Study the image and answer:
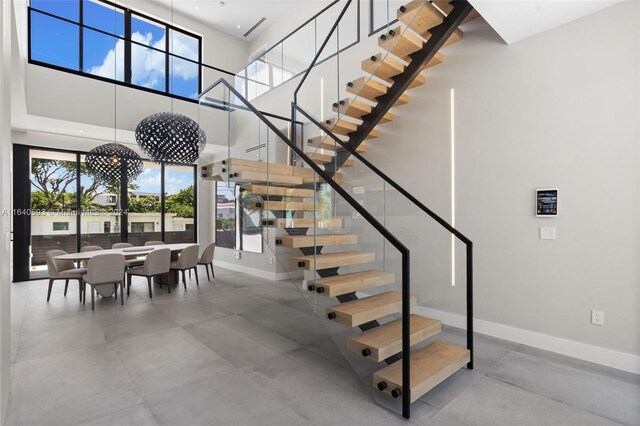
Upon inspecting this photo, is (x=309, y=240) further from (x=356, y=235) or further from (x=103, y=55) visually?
(x=103, y=55)

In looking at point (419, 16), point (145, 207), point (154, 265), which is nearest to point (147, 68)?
point (145, 207)

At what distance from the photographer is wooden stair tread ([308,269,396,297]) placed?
2.89 metres

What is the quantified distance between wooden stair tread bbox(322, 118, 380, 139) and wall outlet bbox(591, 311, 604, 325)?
128 inches

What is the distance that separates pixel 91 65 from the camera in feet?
21.5

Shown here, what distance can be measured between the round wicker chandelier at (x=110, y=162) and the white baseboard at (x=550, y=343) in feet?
15.7

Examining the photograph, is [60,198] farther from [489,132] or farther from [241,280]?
[489,132]

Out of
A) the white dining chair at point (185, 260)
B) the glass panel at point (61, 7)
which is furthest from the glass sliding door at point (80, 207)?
the glass panel at point (61, 7)

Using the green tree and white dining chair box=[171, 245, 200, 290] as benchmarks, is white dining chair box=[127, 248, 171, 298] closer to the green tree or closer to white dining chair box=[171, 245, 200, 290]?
white dining chair box=[171, 245, 200, 290]

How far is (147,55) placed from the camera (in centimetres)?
750

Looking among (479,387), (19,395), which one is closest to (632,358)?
(479,387)

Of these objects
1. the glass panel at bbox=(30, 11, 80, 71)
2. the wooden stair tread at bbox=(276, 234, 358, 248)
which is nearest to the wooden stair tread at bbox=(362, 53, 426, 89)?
the wooden stair tread at bbox=(276, 234, 358, 248)

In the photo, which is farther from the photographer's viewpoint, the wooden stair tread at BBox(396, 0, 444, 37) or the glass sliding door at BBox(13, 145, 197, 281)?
the glass sliding door at BBox(13, 145, 197, 281)

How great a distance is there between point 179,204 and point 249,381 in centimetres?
748

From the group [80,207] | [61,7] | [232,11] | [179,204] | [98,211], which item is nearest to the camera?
[61,7]
